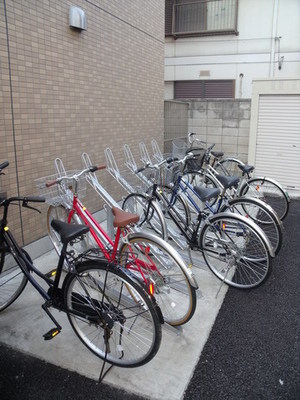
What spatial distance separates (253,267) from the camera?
380 cm

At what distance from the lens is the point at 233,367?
94.5 inches

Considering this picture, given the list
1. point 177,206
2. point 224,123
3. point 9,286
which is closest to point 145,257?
point 9,286

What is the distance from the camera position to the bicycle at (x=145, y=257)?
103 inches

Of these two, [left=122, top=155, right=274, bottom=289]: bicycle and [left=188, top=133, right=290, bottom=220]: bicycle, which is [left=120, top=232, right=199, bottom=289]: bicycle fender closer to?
[left=122, top=155, right=274, bottom=289]: bicycle

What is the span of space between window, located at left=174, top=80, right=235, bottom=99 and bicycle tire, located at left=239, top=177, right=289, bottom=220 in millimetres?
5118

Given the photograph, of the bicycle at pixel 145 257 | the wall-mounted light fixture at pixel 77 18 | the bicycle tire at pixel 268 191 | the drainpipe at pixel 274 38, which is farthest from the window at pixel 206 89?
the bicycle at pixel 145 257

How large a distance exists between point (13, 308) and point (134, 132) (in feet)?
12.7

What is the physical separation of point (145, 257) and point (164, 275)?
0.23 meters

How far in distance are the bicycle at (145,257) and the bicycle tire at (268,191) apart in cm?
228

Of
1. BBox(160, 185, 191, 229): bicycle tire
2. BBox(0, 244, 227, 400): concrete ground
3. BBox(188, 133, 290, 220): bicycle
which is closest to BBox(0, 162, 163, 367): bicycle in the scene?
BBox(0, 244, 227, 400): concrete ground

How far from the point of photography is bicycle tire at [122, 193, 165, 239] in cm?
395

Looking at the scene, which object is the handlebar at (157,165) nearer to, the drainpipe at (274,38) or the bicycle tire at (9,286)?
the bicycle tire at (9,286)

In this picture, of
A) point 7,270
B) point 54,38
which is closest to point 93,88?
point 54,38

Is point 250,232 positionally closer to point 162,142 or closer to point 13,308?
point 13,308
